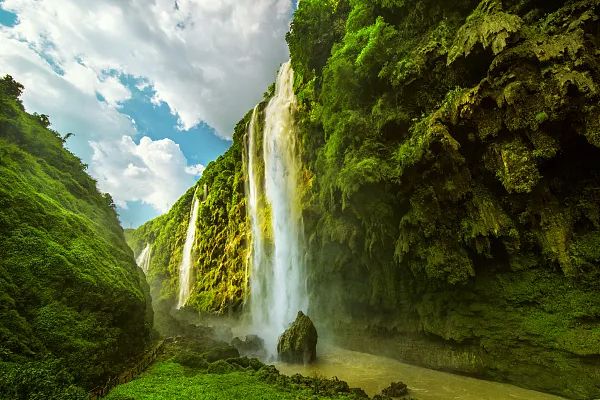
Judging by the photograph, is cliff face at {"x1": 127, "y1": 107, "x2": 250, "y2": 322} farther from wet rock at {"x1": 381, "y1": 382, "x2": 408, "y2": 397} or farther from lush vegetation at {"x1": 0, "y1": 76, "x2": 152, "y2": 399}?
wet rock at {"x1": 381, "y1": 382, "x2": 408, "y2": 397}

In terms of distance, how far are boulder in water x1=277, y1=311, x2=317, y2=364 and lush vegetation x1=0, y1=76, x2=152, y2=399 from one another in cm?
673

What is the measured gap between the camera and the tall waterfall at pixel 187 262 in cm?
4297

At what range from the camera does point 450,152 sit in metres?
13.1

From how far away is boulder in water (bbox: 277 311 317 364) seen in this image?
55.5ft

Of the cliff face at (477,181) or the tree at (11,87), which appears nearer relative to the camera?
the cliff face at (477,181)

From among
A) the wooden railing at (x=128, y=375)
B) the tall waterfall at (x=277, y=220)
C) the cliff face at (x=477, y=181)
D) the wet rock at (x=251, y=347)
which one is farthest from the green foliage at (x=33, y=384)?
the tall waterfall at (x=277, y=220)

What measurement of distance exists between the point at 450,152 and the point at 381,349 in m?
10.6

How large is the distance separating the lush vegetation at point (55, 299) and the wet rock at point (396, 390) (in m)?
9.06

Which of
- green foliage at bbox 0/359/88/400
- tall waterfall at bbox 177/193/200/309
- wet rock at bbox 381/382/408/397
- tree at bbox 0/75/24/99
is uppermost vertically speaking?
tree at bbox 0/75/24/99

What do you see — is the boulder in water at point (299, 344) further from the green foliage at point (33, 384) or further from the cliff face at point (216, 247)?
the cliff face at point (216, 247)

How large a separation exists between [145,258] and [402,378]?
60.9 m

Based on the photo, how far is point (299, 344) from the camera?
17.0 metres

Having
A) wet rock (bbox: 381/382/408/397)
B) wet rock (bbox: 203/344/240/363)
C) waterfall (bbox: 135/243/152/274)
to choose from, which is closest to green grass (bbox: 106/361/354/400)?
wet rock (bbox: 203/344/240/363)

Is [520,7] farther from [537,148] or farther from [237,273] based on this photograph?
[237,273]
